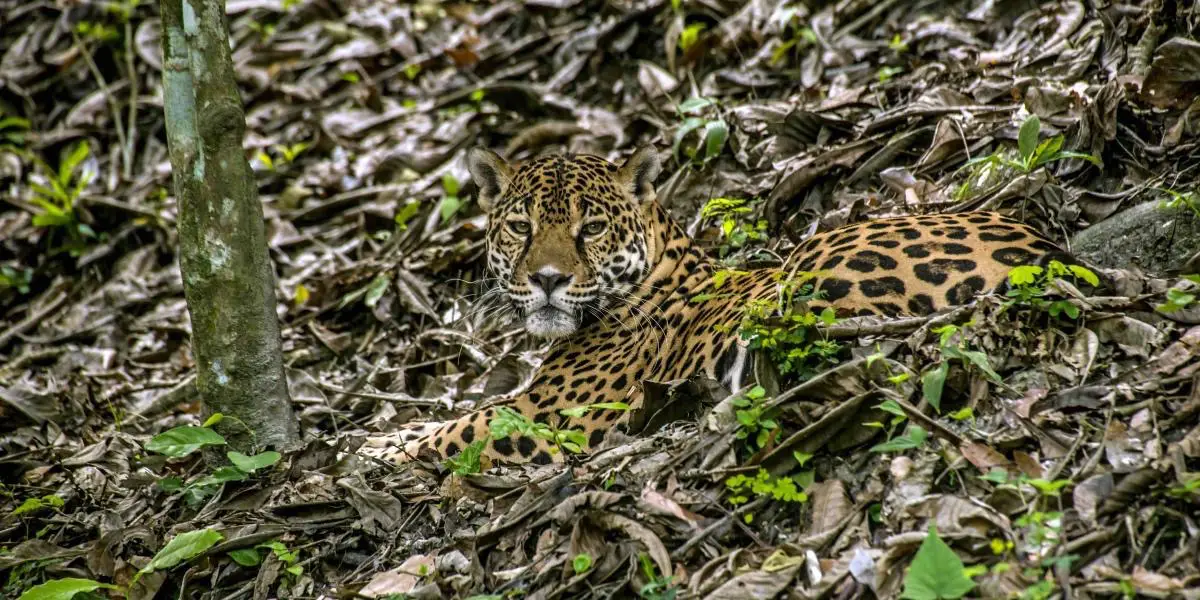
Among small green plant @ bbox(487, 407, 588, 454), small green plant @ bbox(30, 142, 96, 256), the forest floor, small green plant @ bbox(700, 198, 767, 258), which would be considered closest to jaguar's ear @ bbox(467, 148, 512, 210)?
the forest floor

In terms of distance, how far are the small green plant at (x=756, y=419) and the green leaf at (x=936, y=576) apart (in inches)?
37.6

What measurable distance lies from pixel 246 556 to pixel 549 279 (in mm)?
2126

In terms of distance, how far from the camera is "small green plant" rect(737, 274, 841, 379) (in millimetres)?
4496

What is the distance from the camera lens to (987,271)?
4.85m

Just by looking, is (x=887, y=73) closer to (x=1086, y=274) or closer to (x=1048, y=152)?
(x=1048, y=152)

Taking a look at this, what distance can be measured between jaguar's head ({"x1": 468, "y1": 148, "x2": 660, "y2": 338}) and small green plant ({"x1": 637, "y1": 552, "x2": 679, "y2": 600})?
7.38 feet

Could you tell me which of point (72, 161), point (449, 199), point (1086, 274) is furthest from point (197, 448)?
point (72, 161)

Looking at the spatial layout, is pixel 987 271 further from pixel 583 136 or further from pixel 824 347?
pixel 583 136

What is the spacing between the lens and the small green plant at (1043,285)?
4500 mm

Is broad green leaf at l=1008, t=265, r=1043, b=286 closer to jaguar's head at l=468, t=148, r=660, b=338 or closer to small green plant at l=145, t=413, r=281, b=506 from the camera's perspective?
jaguar's head at l=468, t=148, r=660, b=338

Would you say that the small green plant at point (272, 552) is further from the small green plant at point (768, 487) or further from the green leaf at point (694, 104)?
the green leaf at point (694, 104)

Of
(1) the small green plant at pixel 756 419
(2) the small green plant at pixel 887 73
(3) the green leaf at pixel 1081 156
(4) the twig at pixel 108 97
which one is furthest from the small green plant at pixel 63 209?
(3) the green leaf at pixel 1081 156

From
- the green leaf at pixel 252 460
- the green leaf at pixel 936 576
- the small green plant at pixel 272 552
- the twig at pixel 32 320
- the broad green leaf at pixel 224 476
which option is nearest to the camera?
the green leaf at pixel 936 576

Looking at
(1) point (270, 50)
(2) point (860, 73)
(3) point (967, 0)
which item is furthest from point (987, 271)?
(1) point (270, 50)
